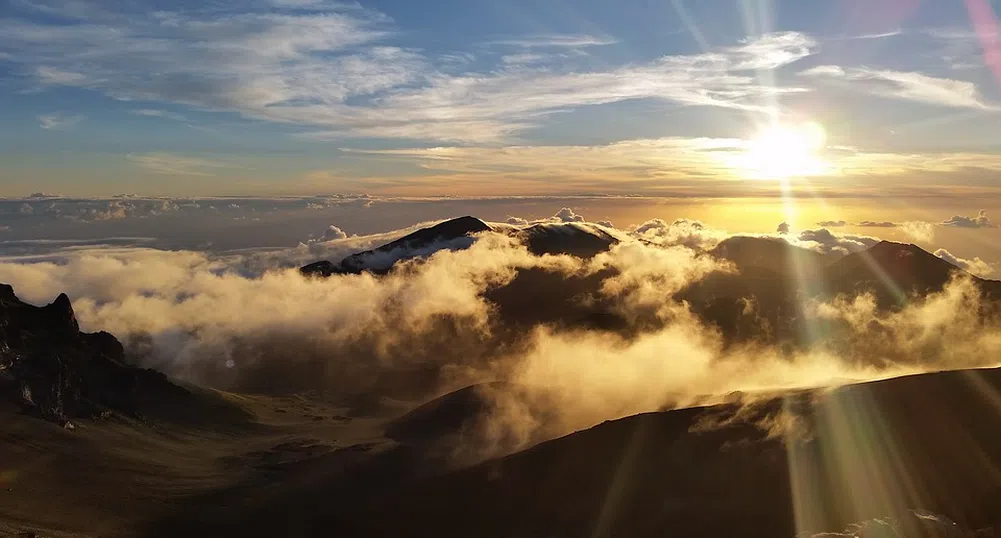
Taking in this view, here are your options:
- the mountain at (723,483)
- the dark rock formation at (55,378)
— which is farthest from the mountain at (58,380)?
the mountain at (723,483)

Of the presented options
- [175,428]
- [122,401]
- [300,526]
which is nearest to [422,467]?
[300,526]

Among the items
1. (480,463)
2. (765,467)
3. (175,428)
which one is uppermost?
(765,467)

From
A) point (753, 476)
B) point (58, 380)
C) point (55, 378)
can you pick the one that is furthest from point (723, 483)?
point (55, 378)

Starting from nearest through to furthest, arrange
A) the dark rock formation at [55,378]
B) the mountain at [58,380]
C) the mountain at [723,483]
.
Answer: the mountain at [723,483], the mountain at [58,380], the dark rock formation at [55,378]

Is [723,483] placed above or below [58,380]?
above

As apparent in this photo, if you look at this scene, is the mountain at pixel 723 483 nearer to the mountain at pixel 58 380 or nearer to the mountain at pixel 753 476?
the mountain at pixel 753 476

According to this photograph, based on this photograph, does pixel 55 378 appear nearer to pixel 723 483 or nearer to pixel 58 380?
pixel 58 380

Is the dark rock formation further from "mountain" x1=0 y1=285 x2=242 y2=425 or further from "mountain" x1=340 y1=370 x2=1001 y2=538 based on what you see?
"mountain" x1=340 y1=370 x2=1001 y2=538

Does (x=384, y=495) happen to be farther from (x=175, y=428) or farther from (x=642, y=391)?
(x=175, y=428)

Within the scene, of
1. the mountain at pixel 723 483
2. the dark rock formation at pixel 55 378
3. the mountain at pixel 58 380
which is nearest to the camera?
the mountain at pixel 723 483
